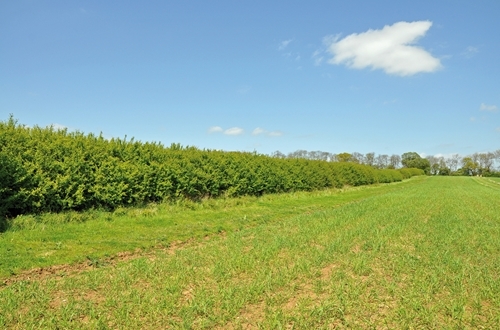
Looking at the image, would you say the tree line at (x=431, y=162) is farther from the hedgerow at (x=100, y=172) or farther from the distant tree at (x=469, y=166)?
the hedgerow at (x=100, y=172)

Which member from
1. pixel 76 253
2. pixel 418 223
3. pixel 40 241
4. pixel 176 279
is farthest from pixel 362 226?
pixel 40 241

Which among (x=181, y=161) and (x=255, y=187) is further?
(x=255, y=187)

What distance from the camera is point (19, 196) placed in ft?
33.2

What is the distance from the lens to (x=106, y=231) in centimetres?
993

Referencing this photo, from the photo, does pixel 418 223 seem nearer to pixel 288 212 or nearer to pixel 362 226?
pixel 362 226

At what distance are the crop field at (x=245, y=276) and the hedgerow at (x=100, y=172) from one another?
85cm

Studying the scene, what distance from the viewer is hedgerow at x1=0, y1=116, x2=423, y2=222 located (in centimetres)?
1034

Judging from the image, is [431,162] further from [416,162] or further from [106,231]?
[106,231]

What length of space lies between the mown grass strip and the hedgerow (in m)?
0.64

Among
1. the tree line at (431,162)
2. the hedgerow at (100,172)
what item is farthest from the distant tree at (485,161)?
the hedgerow at (100,172)

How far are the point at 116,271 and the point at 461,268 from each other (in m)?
6.35

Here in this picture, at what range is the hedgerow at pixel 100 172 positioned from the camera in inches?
407

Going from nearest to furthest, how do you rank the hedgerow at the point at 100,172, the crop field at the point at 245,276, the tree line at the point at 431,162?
1. the crop field at the point at 245,276
2. the hedgerow at the point at 100,172
3. the tree line at the point at 431,162

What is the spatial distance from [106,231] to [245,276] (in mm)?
5658
